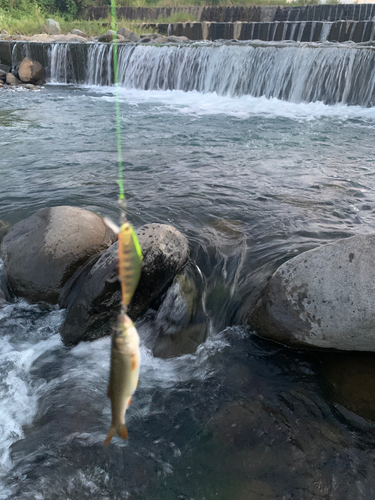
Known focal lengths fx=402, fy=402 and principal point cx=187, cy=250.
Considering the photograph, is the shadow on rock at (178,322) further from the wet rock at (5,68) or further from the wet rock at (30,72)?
the wet rock at (5,68)

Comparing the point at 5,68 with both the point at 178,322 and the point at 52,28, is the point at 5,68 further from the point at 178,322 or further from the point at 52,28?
the point at 178,322

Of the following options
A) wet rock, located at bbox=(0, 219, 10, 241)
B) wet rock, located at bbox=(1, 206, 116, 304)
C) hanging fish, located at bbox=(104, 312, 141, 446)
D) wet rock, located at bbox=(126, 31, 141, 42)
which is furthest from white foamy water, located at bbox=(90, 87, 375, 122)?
hanging fish, located at bbox=(104, 312, 141, 446)

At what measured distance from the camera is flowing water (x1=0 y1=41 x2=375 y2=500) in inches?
105

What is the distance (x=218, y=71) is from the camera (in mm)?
15664

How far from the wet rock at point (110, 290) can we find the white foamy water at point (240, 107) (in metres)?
8.87

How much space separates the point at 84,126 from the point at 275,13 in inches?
834

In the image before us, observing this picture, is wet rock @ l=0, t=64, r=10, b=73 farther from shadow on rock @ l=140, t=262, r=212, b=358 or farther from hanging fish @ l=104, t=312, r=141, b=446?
hanging fish @ l=104, t=312, r=141, b=446

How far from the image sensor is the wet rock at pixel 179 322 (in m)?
3.79

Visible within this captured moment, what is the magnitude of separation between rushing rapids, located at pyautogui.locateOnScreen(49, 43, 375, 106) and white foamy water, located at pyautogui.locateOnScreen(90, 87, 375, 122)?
1.38ft

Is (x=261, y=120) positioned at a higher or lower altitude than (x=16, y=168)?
higher

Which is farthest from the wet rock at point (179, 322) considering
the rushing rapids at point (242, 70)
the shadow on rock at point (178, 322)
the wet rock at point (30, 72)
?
the wet rock at point (30, 72)

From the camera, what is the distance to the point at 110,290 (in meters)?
3.86

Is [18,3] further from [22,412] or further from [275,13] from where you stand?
[22,412]

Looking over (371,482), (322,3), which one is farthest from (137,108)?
(322,3)
